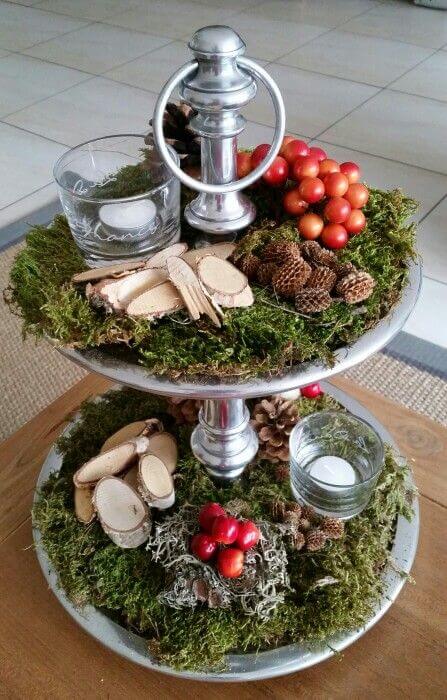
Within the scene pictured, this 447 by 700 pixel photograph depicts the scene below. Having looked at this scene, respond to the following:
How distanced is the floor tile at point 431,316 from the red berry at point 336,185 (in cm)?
66

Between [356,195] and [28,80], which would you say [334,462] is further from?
[28,80]

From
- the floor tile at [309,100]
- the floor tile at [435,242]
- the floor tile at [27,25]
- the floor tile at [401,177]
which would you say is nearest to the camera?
the floor tile at [435,242]

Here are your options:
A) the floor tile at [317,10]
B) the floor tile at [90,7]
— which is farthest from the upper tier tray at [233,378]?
the floor tile at [90,7]

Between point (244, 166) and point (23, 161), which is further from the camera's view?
point (23, 161)

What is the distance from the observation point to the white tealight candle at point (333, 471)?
0.71 metres

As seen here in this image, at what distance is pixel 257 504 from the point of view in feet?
2.39

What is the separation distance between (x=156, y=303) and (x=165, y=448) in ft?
1.04

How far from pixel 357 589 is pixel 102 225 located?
1.43 ft

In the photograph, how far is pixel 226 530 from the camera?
25.5 inches

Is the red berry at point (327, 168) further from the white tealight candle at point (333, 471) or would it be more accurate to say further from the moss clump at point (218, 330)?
the white tealight candle at point (333, 471)

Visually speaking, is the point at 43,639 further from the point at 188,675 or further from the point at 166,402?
the point at 166,402

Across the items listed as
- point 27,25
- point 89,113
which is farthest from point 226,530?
point 27,25

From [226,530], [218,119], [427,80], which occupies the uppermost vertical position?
[218,119]

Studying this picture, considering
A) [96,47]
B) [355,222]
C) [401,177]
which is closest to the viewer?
[355,222]
